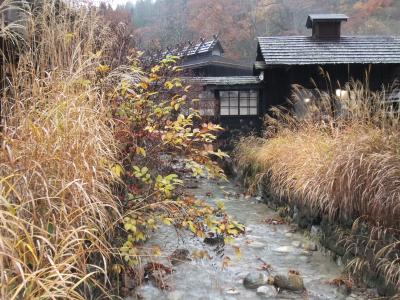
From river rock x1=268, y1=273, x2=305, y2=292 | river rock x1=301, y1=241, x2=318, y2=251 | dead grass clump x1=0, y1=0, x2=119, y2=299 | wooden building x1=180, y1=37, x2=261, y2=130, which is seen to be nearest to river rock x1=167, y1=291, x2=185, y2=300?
dead grass clump x1=0, y1=0, x2=119, y2=299

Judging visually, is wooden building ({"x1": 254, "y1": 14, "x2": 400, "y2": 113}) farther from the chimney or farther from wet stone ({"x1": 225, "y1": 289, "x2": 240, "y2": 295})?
wet stone ({"x1": 225, "y1": 289, "x2": 240, "y2": 295})

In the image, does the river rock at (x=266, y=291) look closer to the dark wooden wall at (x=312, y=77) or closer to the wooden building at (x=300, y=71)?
the wooden building at (x=300, y=71)

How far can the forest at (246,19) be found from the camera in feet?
74.3

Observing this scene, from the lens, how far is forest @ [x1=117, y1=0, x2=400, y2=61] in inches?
891

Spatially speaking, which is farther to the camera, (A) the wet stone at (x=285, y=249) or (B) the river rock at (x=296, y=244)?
(B) the river rock at (x=296, y=244)

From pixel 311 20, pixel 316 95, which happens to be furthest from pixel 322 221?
pixel 311 20

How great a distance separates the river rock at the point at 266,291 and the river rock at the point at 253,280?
5 centimetres

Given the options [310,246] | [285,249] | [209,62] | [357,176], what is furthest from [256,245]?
[209,62]

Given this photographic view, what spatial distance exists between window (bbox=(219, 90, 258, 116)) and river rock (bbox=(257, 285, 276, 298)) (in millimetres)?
7657

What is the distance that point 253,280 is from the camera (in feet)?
10.2

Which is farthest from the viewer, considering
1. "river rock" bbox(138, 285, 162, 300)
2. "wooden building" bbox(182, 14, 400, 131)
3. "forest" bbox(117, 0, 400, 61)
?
"forest" bbox(117, 0, 400, 61)

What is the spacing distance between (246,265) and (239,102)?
7.40 meters

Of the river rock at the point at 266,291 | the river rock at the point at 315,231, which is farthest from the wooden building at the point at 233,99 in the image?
the river rock at the point at 266,291

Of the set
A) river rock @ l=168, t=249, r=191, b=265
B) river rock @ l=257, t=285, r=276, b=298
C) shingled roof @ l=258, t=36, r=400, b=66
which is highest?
shingled roof @ l=258, t=36, r=400, b=66
